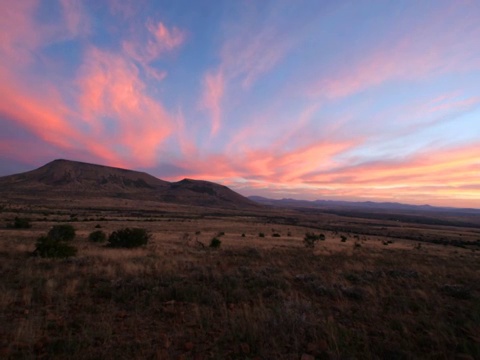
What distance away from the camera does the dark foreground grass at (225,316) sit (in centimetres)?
457

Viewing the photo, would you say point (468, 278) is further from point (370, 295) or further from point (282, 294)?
point (282, 294)

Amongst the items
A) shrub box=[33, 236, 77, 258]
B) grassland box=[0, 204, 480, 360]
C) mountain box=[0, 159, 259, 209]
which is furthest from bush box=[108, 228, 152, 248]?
mountain box=[0, 159, 259, 209]

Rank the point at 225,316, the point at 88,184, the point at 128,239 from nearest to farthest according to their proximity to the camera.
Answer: the point at 225,316 < the point at 128,239 < the point at 88,184

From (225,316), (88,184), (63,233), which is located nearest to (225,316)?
(225,316)

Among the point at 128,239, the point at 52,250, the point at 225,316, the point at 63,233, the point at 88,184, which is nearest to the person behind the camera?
the point at 225,316

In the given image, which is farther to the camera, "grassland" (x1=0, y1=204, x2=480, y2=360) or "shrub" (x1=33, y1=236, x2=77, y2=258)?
"shrub" (x1=33, y1=236, x2=77, y2=258)

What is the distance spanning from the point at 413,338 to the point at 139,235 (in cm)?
1767

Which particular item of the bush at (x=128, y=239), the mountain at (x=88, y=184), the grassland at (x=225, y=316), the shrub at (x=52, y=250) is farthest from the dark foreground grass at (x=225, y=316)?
the mountain at (x=88, y=184)

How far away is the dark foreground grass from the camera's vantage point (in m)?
4.57

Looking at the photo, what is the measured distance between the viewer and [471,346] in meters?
4.77

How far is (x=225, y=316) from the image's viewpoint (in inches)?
236

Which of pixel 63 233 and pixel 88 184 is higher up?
pixel 88 184

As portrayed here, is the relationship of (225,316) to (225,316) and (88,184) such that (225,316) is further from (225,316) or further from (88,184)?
(88,184)

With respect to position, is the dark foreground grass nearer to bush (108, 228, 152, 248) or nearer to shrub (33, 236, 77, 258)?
shrub (33, 236, 77, 258)
